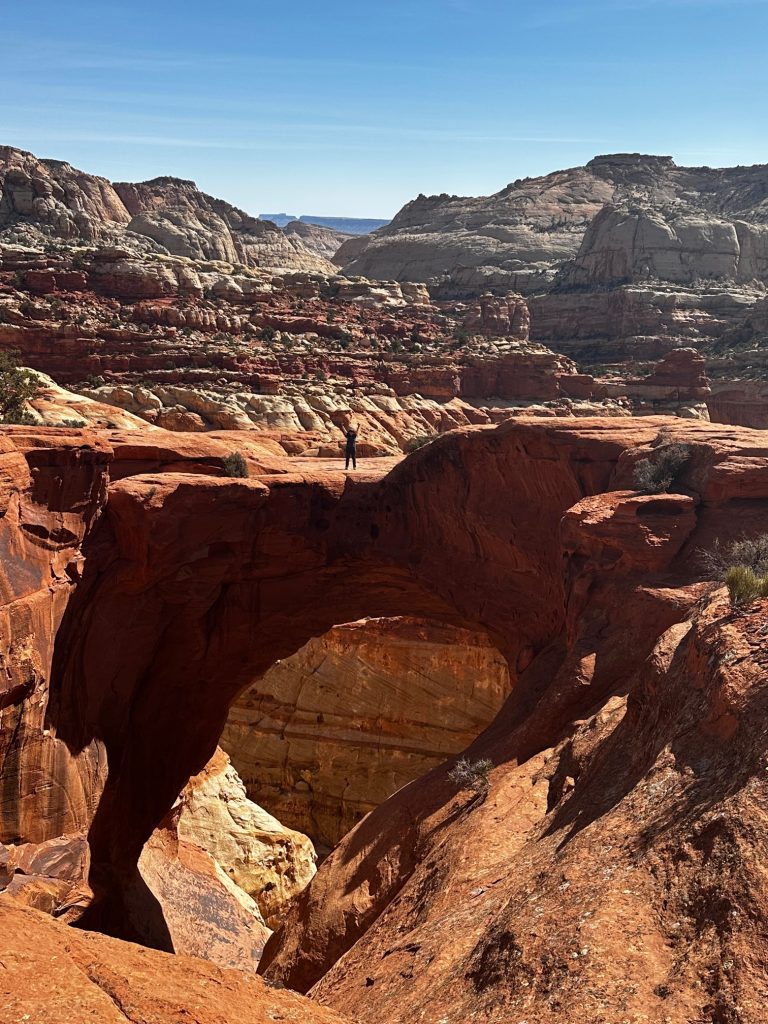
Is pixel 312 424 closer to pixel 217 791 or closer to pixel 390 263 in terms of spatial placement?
pixel 217 791

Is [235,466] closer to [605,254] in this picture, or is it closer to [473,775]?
[473,775]

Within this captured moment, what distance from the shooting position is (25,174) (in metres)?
106

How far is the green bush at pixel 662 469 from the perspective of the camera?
684 inches

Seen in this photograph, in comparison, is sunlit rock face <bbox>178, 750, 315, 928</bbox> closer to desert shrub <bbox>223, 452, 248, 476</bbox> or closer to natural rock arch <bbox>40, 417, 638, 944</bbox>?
natural rock arch <bbox>40, 417, 638, 944</bbox>

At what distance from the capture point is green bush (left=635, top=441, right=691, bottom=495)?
17375 mm

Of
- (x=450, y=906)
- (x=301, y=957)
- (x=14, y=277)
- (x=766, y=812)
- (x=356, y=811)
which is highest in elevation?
(x=14, y=277)

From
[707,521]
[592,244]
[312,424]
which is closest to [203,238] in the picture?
[592,244]

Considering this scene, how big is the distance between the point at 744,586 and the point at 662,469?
23.2 feet

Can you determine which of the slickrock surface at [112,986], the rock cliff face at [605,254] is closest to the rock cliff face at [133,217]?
the rock cliff face at [605,254]

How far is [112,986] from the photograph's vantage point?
6531 millimetres

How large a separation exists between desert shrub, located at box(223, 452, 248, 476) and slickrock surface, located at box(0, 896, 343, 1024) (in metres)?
15.5

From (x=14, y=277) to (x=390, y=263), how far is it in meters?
77.9

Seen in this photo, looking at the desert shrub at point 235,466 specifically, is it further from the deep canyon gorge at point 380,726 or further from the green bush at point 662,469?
the green bush at point 662,469

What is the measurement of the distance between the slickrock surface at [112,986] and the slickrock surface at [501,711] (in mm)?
1471
